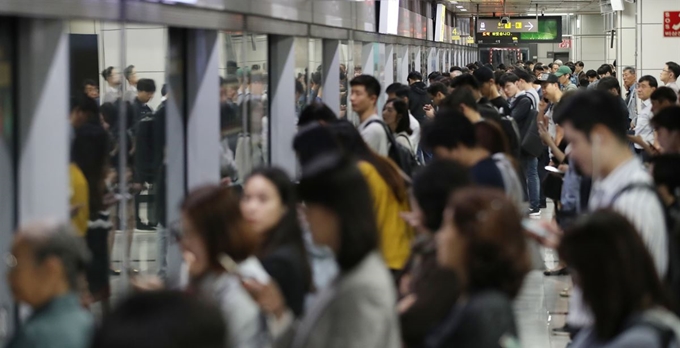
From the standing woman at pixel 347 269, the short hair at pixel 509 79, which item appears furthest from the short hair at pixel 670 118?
the short hair at pixel 509 79

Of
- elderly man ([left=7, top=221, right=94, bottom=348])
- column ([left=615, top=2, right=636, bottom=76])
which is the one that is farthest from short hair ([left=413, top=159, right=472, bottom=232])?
column ([left=615, top=2, right=636, bottom=76])

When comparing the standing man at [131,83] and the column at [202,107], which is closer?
the standing man at [131,83]

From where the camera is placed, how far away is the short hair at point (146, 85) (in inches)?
225

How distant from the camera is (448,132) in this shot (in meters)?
5.30

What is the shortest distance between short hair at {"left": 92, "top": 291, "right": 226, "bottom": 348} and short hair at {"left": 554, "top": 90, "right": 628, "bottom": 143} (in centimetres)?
259

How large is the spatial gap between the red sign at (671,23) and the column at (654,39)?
5cm

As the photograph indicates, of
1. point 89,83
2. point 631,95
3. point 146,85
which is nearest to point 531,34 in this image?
point 631,95

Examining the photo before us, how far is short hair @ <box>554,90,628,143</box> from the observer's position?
419 cm

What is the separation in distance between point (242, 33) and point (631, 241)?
16.2 feet

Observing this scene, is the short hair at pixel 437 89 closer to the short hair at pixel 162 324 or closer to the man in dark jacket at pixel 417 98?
the man in dark jacket at pixel 417 98

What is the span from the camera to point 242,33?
24.5 feet

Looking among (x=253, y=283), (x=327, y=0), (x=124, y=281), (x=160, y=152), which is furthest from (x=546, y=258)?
(x=253, y=283)

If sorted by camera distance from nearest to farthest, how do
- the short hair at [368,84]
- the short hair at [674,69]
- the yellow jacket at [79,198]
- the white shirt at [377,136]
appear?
the yellow jacket at [79,198], the white shirt at [377,136], the short hair at [368,84], the short hair at [674,69]

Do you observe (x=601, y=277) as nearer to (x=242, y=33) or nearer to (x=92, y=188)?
(x=92, y=188)
